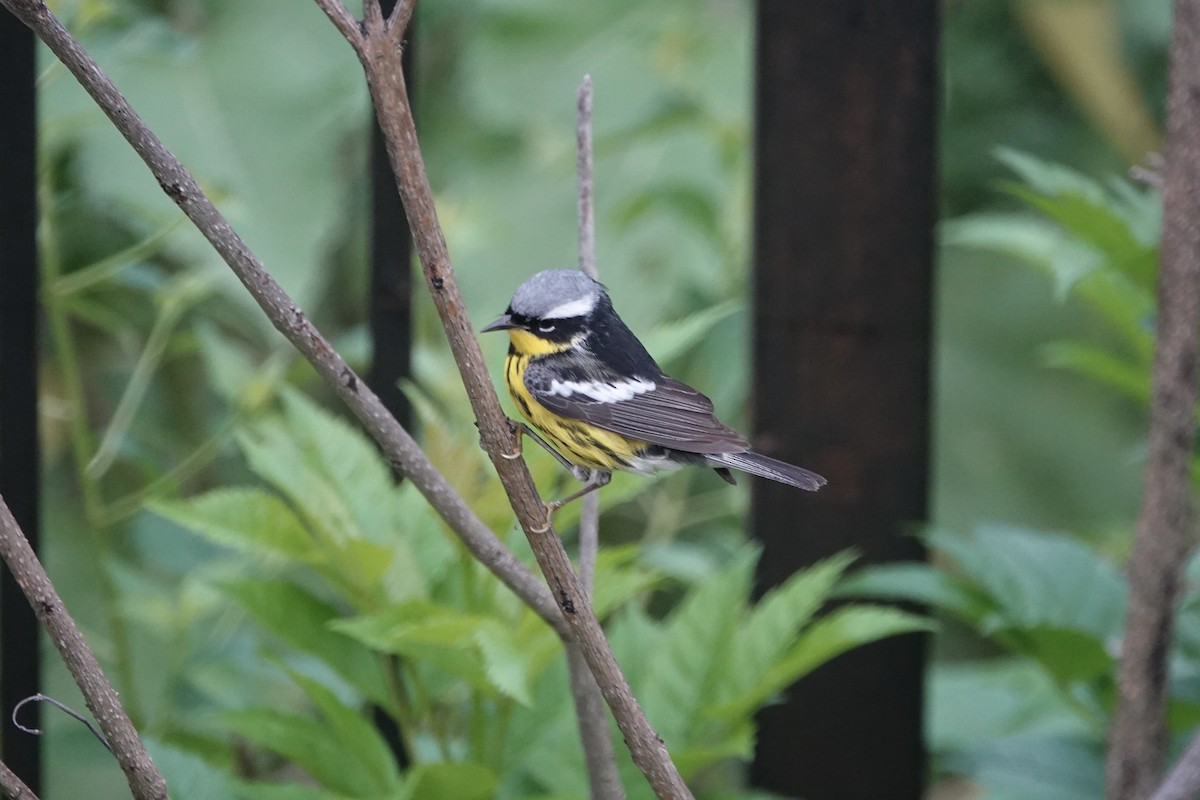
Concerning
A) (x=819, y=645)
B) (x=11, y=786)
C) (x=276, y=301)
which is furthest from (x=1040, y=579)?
(x=11, y=786)

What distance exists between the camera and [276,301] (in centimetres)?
83

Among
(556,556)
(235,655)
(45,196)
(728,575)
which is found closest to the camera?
(556,556)

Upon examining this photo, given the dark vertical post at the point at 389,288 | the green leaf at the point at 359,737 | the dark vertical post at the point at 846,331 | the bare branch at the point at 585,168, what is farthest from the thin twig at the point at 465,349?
the dark vertical post at the point at 846,331

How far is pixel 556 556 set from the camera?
80 centimetres

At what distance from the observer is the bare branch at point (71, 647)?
32.3 inches

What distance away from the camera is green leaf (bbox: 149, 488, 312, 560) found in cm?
122

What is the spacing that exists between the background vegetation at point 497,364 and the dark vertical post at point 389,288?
12cm

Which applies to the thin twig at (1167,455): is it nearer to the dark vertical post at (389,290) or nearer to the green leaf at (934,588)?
the green leaf at (934,588)

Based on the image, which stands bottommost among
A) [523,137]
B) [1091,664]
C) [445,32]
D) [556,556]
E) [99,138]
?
[1091,664]

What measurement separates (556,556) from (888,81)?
1.11 metres

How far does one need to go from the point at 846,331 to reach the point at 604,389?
0.81 metres

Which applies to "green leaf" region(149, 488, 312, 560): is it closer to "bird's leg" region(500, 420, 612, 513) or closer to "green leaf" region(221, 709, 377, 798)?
"green leaf" region(221, 709, 377, 798)

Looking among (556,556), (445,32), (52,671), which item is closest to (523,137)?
(445,32)

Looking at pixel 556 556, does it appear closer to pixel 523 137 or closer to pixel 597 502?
pixel 597 502
